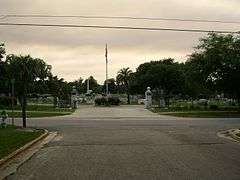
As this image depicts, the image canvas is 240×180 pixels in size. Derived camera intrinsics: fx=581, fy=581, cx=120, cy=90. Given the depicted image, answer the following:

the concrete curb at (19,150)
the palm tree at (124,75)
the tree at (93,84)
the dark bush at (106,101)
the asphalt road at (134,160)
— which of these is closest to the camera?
the asphalt road at (134,160)

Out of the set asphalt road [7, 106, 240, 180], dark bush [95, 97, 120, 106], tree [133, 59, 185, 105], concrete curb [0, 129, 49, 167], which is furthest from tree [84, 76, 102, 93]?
asphalt road [7, 106, 240, 180]

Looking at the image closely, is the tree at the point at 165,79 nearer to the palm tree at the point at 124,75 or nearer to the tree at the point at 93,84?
the palm tree at the point at 124,75

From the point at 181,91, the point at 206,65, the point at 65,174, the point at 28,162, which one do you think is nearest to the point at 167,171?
the point at 65,174

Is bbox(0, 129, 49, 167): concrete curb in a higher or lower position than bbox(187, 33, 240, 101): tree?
lower

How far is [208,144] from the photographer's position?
73.5 feet

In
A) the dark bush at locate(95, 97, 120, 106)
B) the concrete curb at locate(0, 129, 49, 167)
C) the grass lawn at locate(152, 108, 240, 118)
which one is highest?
the dark bush at locate(95, 97, 120, 106)

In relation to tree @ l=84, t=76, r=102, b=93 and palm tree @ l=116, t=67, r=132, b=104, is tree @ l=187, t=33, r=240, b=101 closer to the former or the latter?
palm tree @ l=116, t=67, r=132, b=104

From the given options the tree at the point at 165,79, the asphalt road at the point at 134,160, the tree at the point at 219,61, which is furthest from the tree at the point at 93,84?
the asphalt road at the point at 134,160

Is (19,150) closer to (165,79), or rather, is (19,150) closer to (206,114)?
(206,114)

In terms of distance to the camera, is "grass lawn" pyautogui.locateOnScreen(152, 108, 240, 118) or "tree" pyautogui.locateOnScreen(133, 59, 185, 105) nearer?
"grass lawn" pyautogui.locateOnScreen(152, 108, 240, 118)

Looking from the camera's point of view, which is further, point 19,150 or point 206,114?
point 206,114

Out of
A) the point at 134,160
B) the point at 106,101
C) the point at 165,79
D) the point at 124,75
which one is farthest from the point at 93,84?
the point at 134,160

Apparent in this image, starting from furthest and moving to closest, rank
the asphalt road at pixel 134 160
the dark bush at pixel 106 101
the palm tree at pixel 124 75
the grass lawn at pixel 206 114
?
the palm tree at pixel 124 75 < the dark bush at pixel 106 101 < the grass lawn at pixel 206 114 < the asphalt road at pixel 134 160

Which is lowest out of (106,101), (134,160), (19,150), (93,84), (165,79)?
(134,160)
